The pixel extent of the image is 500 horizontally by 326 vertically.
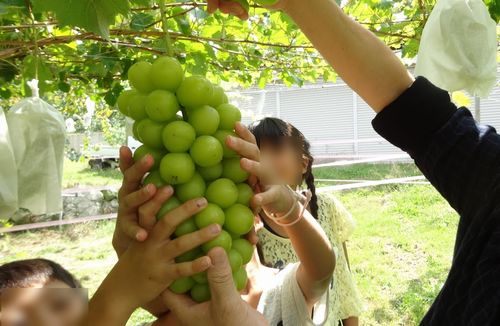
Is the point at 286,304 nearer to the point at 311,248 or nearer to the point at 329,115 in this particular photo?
the point at 311,248

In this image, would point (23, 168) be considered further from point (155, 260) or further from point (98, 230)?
point (98, 230)

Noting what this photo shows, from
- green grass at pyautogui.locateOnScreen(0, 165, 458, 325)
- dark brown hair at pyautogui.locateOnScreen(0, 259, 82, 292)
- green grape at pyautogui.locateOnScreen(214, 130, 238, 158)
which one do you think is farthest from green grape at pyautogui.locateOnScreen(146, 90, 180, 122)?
green grass at pyautogui.locateOnScreen(0, 165, 458, 325)

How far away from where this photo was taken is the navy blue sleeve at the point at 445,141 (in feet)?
4.01

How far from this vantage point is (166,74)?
0.94 meters

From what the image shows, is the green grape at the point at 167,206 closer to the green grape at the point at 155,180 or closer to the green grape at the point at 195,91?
the green grape at the point at 155,180

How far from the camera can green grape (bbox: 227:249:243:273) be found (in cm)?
100

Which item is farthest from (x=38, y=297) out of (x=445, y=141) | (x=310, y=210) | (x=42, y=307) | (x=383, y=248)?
(x=383, y=248)

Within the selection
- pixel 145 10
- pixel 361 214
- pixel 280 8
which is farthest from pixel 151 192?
pixel 361 214

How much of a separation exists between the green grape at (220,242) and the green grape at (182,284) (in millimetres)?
85

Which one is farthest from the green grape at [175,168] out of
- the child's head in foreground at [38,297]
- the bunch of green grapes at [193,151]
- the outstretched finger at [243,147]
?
the child's head in foreground at [38,297]

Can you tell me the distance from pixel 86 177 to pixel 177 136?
15.0 m

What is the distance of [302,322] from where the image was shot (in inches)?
67.5

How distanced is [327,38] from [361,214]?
687 cm

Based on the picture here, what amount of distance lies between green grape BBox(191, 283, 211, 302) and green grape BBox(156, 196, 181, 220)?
0.18 metres
